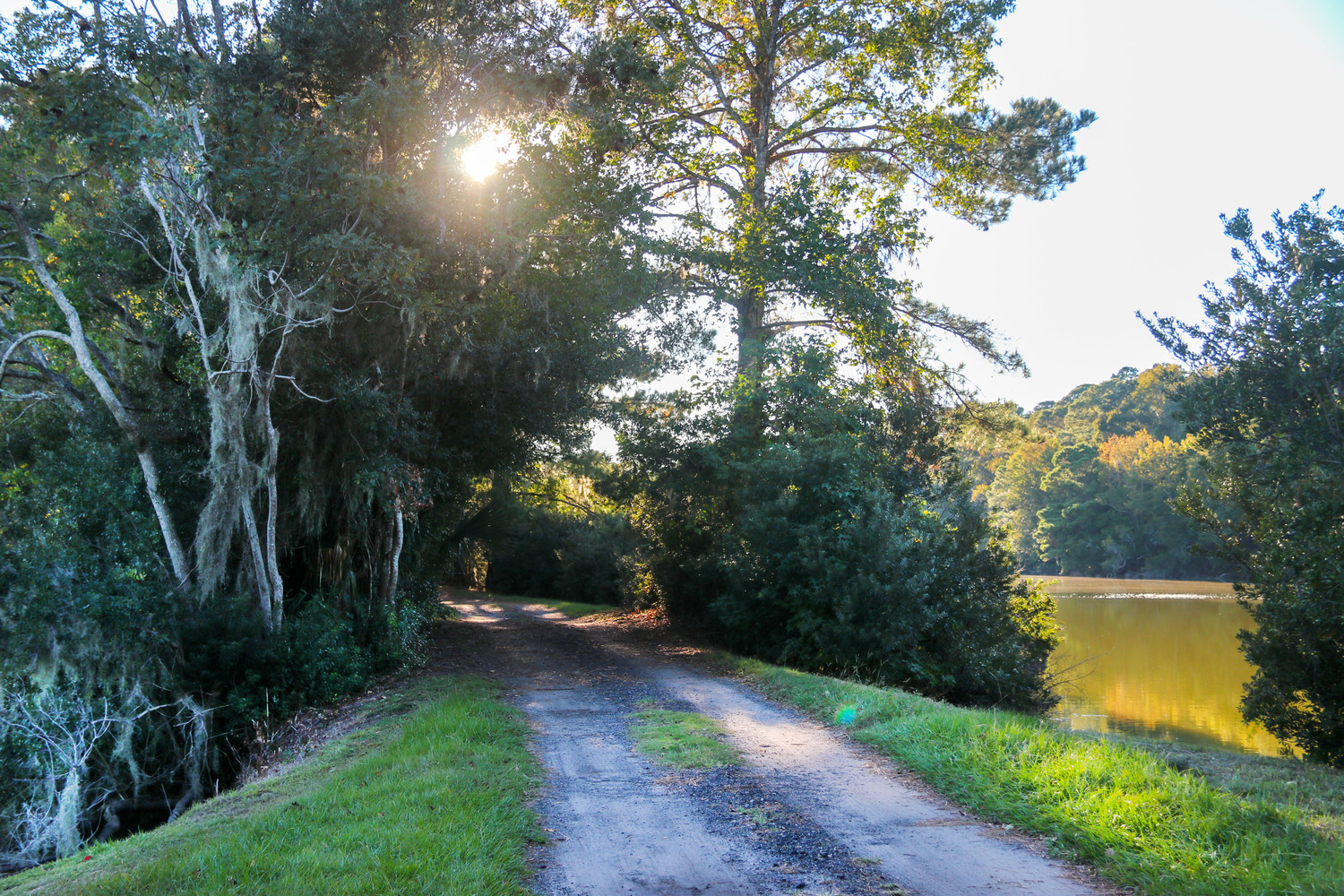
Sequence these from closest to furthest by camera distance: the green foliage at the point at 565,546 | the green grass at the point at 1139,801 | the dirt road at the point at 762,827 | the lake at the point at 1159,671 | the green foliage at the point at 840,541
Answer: the green grass at the point at 1139,801 < the dirt road at the point at 762,827 < the green foliage at the point at 840,541 < the lake at the point at 1159,671 < the green foliage at the point at 565,546

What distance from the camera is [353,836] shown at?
5.03 m

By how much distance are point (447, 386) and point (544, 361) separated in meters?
1.75

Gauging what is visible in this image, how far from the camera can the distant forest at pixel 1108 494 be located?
52375 mm

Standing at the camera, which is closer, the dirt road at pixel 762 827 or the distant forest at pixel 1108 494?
the dirt road at pixel 762 827

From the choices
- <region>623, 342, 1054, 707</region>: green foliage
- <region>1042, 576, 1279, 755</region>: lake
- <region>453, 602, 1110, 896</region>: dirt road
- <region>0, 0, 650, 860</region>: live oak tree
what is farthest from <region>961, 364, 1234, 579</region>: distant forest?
<region>453, 602, 1110, 896</region>: dirt road

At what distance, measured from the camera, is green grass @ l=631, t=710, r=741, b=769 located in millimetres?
7262

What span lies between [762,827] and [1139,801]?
93.5 inches

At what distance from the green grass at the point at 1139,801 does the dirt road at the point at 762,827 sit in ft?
0.90

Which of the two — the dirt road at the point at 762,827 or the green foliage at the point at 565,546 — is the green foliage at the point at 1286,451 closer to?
the dirt road at the point at 762,827

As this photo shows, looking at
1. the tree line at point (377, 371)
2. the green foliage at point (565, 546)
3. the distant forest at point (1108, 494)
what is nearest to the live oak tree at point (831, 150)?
the tree line at point (377, 371)

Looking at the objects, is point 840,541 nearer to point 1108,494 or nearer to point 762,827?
point 762,827

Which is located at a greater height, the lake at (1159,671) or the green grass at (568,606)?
the green grass at (568,606)

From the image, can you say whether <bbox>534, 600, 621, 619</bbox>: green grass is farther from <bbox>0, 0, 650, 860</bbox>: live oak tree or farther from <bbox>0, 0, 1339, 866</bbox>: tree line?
<bbox>0, 0, 650, 860</bbox>: live oak tree

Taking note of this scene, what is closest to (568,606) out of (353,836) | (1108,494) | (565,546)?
(565,546)
